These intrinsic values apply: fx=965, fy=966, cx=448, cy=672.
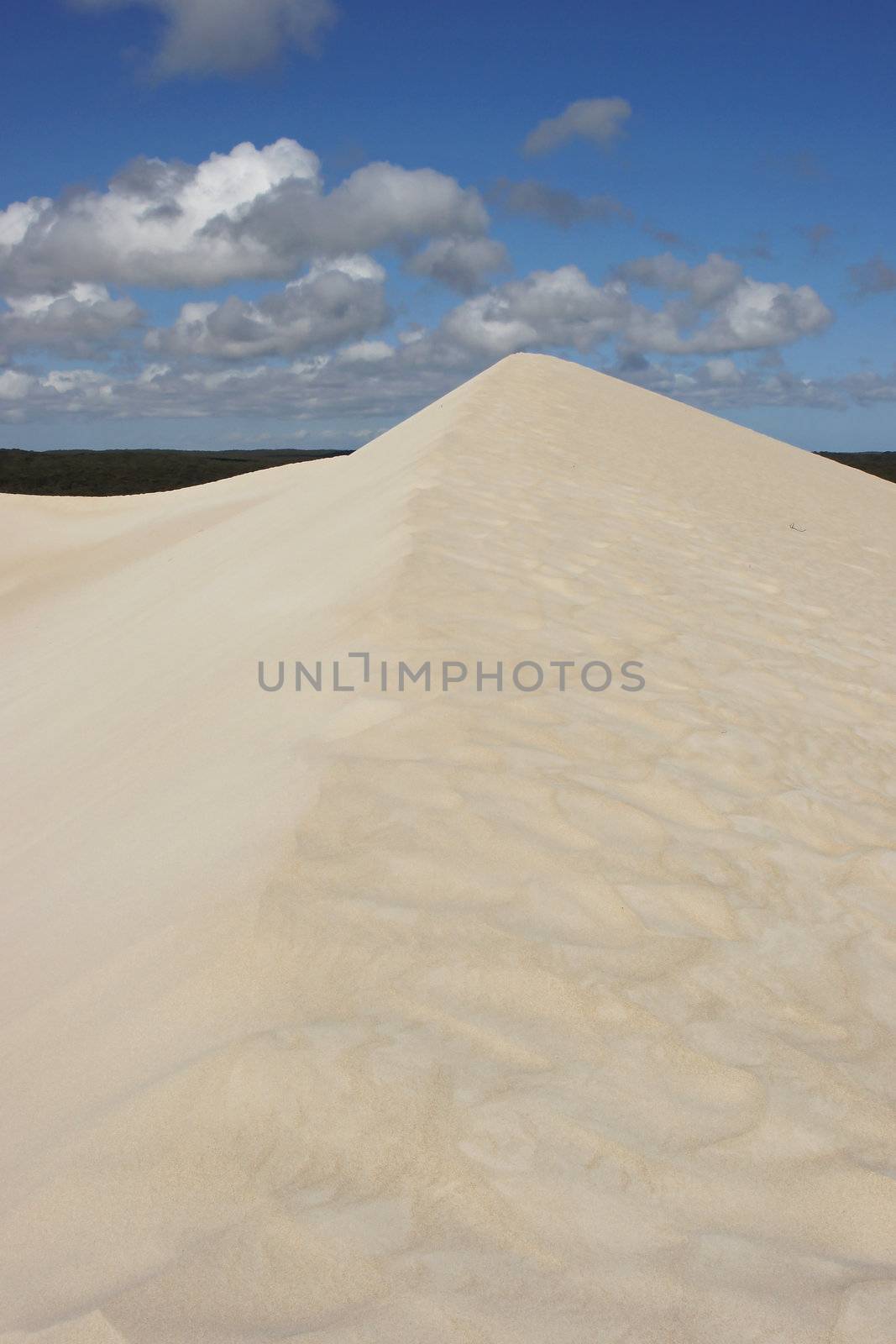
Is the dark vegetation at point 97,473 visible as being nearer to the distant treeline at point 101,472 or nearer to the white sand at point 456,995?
the distant treeline at point 101,472

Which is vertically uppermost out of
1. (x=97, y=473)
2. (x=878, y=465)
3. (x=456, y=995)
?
(x=878, y=465)

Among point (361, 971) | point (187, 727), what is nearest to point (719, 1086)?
point (361, 971)

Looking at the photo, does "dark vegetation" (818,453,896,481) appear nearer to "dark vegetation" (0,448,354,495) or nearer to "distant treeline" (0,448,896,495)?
"distant treeline" (0,448,896,495)

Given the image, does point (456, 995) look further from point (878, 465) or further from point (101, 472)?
point (878, 465)

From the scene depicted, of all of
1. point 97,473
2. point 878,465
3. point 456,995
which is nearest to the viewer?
point 456,995

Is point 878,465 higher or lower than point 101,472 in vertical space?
higher

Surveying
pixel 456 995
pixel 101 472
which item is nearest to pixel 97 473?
pixel 101 472

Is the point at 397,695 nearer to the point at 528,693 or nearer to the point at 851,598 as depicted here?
the point at 528,693
